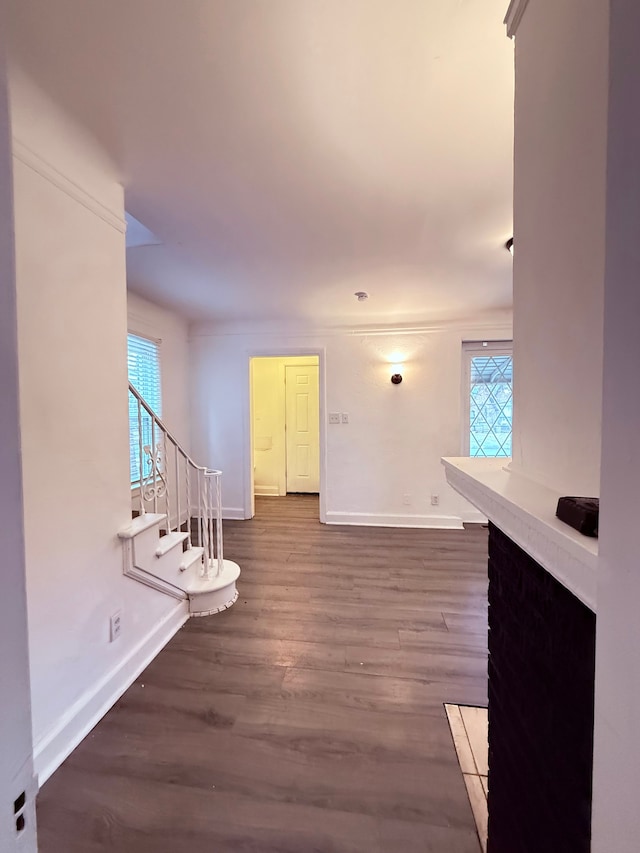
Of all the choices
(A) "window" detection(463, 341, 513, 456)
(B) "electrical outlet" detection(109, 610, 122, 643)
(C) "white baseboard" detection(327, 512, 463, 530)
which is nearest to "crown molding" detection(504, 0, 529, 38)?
(B) "electrical outlet" detection(109, 610, 122, 643)

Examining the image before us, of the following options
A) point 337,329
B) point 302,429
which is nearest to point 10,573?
point 337,329

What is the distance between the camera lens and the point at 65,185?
1329mm

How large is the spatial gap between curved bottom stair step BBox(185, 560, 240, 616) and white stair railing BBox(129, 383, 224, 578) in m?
0.09

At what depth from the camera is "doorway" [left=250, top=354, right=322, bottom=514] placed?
5383mm

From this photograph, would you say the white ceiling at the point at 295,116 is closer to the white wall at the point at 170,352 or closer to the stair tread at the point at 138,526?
the white wall at the point at 170,352

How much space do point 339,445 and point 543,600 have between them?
3.33 m

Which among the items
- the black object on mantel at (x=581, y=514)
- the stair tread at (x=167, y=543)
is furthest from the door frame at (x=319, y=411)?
the black object on mantel at (x=581, y=514)

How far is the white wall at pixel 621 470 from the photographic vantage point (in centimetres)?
36

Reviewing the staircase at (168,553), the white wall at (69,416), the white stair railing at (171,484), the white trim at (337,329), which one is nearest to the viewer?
the white wall at (69,416)

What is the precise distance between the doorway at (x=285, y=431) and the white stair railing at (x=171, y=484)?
1.45m

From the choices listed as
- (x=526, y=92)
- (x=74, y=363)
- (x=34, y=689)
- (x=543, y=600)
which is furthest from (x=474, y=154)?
(x=34, y=689)

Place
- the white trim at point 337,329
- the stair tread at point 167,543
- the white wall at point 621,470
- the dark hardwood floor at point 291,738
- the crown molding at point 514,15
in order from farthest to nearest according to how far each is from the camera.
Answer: the white trim at point 337,329, the stair tread at point 167,543, the dark hardwood floor at point 291,738, the crown molding at point 514,15, the white wall at point 621,470

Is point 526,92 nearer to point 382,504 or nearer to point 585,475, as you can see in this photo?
point 585,475

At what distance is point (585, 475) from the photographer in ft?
2.02
